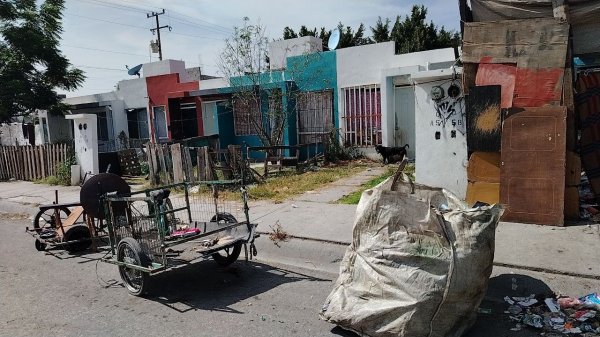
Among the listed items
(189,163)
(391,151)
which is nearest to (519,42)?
(391,151)

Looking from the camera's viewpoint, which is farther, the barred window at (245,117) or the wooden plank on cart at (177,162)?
the barred window at (245,117)

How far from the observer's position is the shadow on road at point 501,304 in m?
3.71

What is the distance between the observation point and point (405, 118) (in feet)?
45.5

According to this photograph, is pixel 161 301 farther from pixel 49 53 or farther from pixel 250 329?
pixel 49 53

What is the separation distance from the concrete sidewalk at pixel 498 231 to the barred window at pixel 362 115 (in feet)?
9.83

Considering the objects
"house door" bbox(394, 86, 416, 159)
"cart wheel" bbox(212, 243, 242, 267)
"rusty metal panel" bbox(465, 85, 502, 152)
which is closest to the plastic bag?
"cart wheel" bbox(212, 243, 242, 267)

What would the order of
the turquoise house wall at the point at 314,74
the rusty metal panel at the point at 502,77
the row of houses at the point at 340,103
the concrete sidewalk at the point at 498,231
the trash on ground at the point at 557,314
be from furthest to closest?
the turquoise house wall at the point at 314,74 → the row of houses at the point at 340,103 → the rusty metal panel at the point at 502,77 → the concrete sidewalk at the point at 498,231 → the trash on ground at the point at 557,314

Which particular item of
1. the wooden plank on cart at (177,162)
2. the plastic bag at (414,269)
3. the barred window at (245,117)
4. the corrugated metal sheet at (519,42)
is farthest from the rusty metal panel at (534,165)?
the barred window at (245,117)

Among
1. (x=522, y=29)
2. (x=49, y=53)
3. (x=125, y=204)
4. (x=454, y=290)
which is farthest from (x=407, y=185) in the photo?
(x=49, y=53)

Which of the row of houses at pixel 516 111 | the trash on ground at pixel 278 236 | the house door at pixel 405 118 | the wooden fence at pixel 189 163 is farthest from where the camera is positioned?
the house door at pixel 405 118

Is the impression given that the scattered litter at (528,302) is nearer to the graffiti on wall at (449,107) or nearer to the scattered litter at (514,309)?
the scattered litter at (514,309)

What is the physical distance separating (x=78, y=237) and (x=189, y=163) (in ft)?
13.8

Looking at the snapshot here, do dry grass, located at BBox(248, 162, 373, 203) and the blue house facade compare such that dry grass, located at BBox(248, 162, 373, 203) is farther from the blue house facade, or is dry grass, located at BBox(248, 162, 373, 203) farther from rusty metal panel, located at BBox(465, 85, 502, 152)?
rusty metal panel, located at BBox(465, 85, 502, 152)

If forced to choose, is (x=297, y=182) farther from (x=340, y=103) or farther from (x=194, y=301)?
(x=194, y=301)
